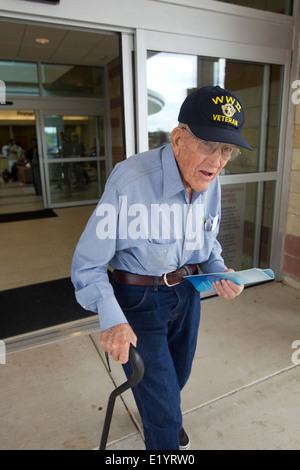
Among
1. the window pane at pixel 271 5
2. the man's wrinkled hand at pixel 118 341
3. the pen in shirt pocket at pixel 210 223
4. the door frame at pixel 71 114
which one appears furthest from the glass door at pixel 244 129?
the door frame at pixel 71 114

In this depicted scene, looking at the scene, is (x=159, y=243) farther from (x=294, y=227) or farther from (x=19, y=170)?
(x=19, y=170)

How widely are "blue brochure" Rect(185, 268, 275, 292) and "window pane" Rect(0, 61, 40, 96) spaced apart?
7260mm

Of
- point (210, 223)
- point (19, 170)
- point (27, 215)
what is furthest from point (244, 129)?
point (19, 170)

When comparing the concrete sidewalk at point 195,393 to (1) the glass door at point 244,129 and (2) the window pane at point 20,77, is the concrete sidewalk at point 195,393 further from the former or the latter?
(2) the window pane at point 20,77

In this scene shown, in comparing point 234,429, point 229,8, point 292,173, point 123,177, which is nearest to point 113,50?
point 229,8

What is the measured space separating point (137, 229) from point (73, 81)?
738 cm

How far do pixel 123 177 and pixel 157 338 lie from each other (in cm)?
63

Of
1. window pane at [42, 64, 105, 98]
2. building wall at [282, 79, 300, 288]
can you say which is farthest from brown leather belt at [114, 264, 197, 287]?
window pane at [42, 64, 105, 98]

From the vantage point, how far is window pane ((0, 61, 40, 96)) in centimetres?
686

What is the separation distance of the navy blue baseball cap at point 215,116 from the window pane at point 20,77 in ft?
23.4

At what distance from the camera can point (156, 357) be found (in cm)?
125

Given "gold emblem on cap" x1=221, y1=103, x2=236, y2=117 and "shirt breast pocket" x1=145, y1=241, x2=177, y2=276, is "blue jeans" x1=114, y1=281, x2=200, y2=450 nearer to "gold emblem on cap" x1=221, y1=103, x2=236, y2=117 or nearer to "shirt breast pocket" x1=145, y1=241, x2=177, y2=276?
"shirt breast pocket" x1=145, y1=241, x2=177, y2=276
